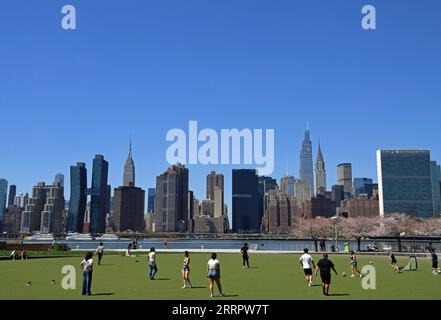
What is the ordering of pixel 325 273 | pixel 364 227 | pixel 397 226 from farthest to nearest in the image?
pixel 364 227 → pixel 397 226 → pixel 325 273

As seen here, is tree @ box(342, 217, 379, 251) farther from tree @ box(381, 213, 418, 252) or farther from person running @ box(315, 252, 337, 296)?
person running @ box(315, 252, 337, 296)

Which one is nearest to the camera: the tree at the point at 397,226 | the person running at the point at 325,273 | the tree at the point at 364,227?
the person running at the point at 325,273

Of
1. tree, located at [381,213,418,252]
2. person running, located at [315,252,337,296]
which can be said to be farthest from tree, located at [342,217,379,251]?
person running, located at [315,252,337,296]

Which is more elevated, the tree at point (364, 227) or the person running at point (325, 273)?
the person running at point (325, 273)

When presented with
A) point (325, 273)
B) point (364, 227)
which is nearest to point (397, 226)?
point (364, 227)

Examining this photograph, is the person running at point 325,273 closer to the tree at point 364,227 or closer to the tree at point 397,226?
the tree at point 397,226

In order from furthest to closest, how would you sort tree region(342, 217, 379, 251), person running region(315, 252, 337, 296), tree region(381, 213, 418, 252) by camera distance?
1. tree region(342, 217, 379, 251)
2. tree region(381, 213, 418, 252)
3. person running region(315, 252, 337, 296)

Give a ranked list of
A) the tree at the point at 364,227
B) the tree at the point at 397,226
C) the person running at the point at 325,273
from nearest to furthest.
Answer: the person running at the point at 325,273 < the tree at the point at 397,226 < the tree at the point at 364,227

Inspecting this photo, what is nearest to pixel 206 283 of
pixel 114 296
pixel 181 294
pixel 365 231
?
pixel 181 294

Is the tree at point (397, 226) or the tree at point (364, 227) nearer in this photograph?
the tree at point (397, 226)

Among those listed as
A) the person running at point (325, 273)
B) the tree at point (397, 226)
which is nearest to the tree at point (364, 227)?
the tree at point (397, 226)

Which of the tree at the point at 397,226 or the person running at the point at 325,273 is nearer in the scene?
the person running at the point at 325,273

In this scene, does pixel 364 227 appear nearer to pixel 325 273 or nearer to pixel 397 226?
pixel 397 226
